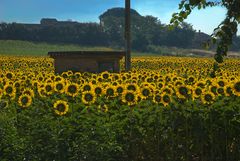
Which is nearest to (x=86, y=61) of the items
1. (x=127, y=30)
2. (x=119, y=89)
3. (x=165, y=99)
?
(x=127, y=30)

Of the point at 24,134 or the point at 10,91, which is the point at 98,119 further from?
the point at 10,91

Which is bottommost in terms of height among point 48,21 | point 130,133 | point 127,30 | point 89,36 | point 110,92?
point 89,36

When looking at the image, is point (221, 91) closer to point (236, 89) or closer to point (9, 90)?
point (236, 89)

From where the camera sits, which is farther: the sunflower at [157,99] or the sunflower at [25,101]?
the sunflower at [25,101]

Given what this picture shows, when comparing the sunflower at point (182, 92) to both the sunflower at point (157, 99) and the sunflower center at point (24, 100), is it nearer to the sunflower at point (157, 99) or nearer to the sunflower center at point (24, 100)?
the sunflower at point (157, 99)

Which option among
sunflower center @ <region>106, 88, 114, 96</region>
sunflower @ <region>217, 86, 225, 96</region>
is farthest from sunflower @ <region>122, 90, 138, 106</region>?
sunflower @ <region>217, 86, 225, 96</region>

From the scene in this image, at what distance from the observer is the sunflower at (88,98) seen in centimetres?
782

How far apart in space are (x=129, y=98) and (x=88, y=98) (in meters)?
0.59

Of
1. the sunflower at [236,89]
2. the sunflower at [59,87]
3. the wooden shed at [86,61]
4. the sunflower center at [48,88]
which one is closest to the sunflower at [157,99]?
the sunflower at [236,89]

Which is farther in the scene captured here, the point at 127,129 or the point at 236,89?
the point at 236,89

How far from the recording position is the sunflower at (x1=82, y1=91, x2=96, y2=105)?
25.7ft

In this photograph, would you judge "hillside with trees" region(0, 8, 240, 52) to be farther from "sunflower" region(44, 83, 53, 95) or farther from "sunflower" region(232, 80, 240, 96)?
"sunflower" region(232, 80, 240, 96)

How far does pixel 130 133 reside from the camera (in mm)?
7129

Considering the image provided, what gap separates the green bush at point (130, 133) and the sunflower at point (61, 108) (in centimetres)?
10
